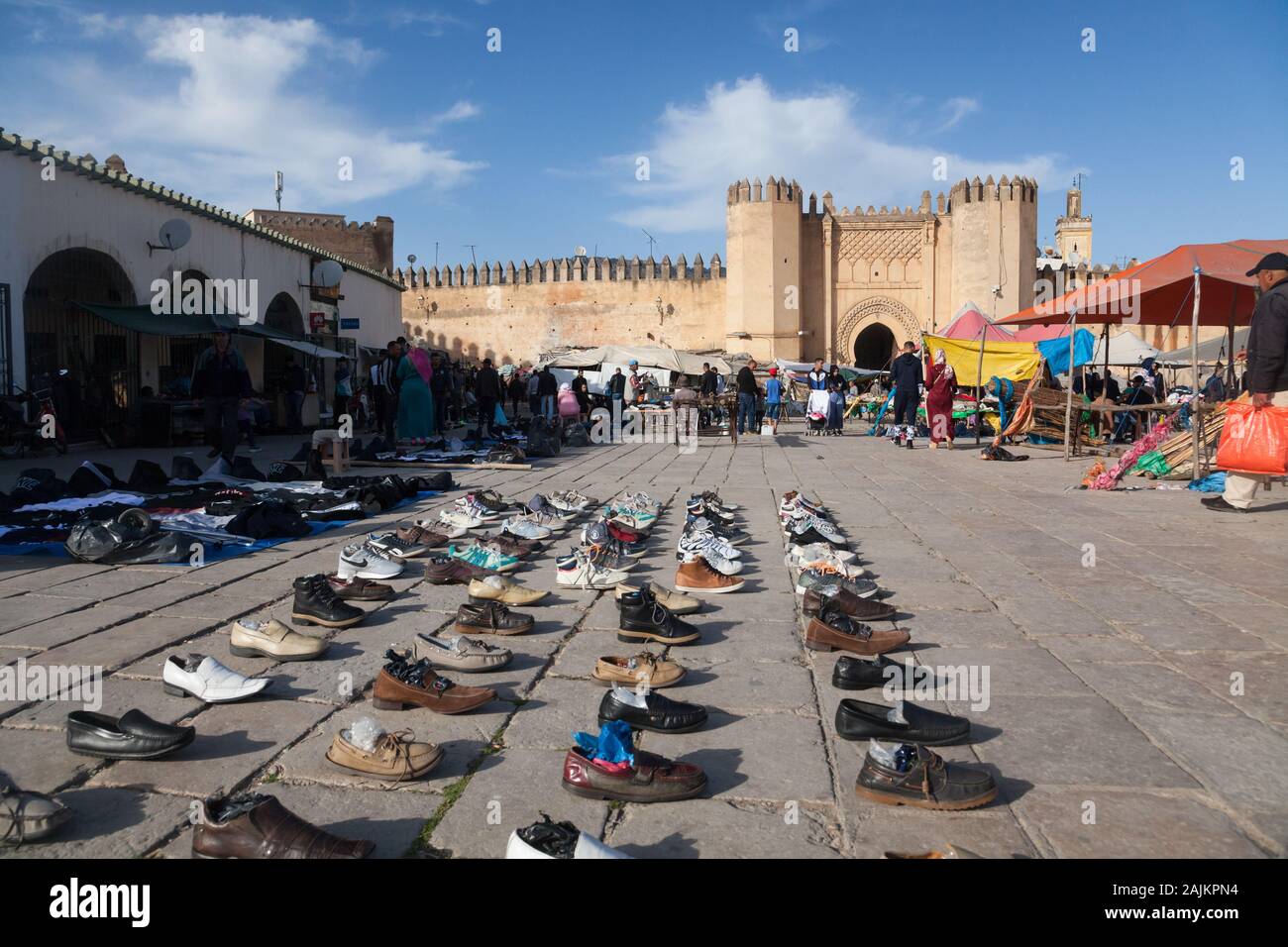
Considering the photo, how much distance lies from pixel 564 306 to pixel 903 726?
40763 millimetres

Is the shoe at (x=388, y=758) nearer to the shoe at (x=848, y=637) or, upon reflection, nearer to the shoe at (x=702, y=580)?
the shoe at (x=848, y=637)

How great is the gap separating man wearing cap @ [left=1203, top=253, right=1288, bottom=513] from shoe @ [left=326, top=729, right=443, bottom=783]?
6757mm

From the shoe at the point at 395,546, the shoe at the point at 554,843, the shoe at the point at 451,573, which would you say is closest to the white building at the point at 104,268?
the shoe at the point at 395,546

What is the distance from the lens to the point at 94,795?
2.17m

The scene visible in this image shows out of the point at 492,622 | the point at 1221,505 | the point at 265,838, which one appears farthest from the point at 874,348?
the point at 265,838

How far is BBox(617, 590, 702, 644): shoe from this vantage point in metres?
3.44

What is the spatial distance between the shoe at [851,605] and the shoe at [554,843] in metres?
2.02

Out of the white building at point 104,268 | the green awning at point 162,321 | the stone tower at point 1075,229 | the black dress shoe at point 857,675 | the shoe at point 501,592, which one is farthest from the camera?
the stone tower at point 1075,229

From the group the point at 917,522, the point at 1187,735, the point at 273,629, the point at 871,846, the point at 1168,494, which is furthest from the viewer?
the point at 1168,494

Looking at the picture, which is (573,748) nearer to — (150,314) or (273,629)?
(273,629)

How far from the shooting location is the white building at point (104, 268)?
10.9 m

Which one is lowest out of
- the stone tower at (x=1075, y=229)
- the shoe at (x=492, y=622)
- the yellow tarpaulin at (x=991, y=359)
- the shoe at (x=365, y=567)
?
the shoe at (x=492, y=622)

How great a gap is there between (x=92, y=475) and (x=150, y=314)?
668 cm

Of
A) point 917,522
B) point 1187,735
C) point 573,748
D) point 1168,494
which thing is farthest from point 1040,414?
point 573,748
